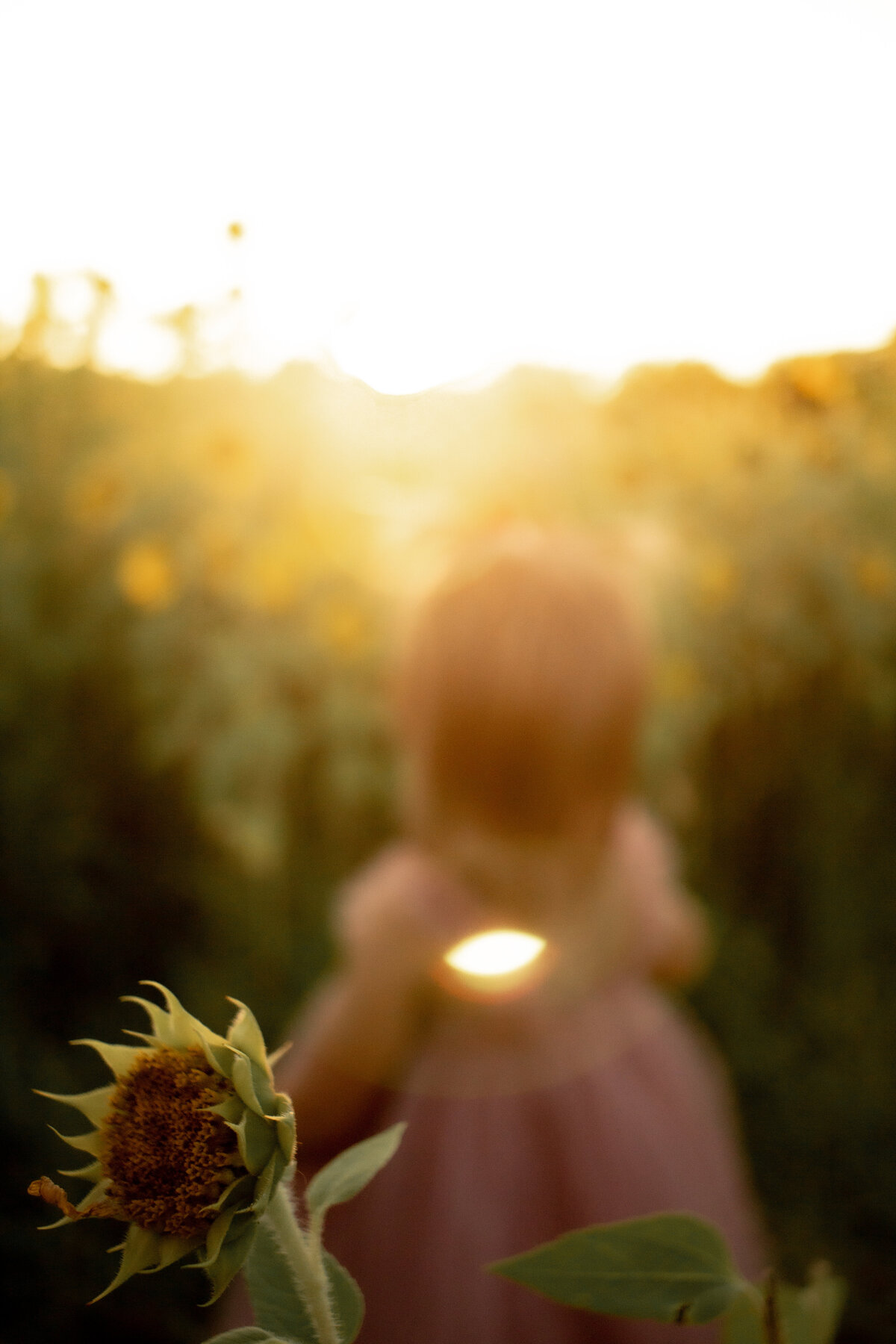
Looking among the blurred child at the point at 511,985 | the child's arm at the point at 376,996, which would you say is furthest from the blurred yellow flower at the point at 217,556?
the child's arm at the point at 376,996

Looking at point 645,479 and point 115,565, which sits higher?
point 645,479

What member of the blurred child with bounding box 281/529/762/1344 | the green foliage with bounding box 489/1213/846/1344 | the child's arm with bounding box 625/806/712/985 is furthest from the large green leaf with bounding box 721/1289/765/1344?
the child's arm with bounding box 625/806/712/985

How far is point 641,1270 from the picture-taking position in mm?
192

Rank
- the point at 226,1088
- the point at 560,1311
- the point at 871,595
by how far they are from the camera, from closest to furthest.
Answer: the point at 226,1088
the point at 560,1311
the point at 871,595

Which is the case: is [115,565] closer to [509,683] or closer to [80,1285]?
[509,683]

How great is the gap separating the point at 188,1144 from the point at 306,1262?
0.09 feet

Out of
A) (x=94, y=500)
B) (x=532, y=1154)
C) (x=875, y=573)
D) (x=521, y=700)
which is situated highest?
(x=94, y=500)

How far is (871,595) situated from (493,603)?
2.74 ft

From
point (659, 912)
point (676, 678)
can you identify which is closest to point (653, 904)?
point (659, 912)

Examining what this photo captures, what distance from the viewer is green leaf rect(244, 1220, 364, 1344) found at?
180mm

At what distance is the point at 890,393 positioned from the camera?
3.10 ft

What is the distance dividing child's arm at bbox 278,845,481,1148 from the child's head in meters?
0.07

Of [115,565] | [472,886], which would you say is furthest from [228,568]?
[472,886]

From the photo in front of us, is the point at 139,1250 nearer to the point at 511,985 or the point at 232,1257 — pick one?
the point at 232,1257
